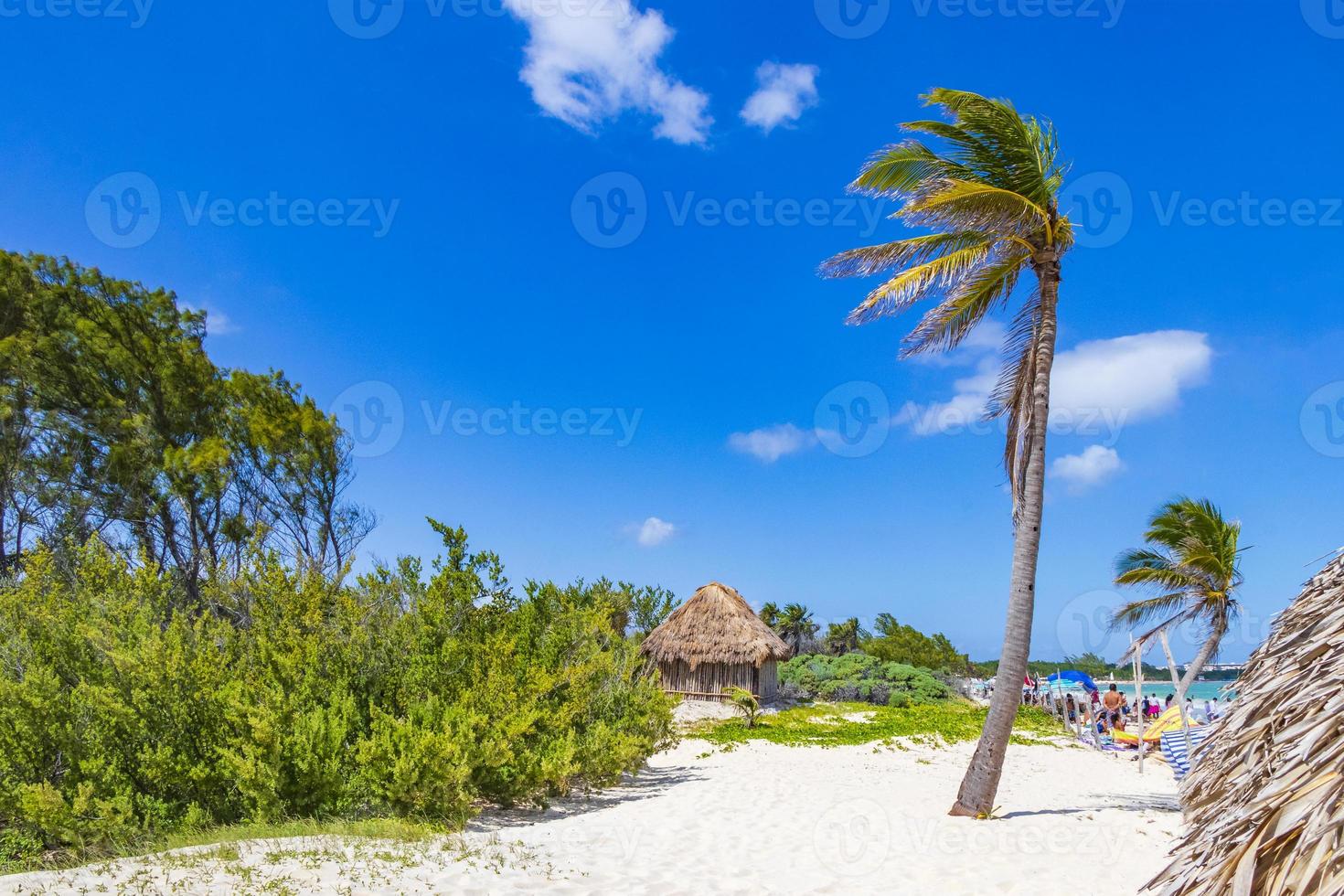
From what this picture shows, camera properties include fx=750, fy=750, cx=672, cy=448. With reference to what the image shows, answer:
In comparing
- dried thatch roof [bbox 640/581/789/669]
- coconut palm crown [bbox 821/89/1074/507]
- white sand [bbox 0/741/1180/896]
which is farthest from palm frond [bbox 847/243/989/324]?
dried thatch roof [bbox 640/581/789/669]

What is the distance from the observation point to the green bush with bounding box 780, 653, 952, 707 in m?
28.6

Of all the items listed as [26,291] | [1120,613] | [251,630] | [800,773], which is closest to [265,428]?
Answer: [26,291]

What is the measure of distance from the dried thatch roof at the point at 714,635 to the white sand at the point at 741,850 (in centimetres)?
1386

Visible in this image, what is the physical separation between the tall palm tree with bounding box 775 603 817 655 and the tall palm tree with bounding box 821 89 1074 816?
109ft

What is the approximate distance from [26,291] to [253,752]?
16452 millimetres

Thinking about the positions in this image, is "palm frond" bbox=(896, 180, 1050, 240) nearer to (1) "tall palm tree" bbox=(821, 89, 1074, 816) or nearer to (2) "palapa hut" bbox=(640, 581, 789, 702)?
(1) "tall palm tree" bbox=(821, 89, 1074, 816)

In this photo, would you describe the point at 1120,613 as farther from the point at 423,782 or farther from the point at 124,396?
the point at 124,396

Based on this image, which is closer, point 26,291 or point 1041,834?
point 1041,834

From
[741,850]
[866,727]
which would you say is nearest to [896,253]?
[741,850]

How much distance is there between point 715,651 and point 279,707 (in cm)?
1895

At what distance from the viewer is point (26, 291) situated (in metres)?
17.2

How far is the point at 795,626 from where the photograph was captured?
41531 millimetres

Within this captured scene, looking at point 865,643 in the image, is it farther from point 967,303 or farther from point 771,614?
point 967,303

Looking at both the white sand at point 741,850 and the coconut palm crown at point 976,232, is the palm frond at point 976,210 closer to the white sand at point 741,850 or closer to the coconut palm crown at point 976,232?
the coconut palm crown at point 976,232
